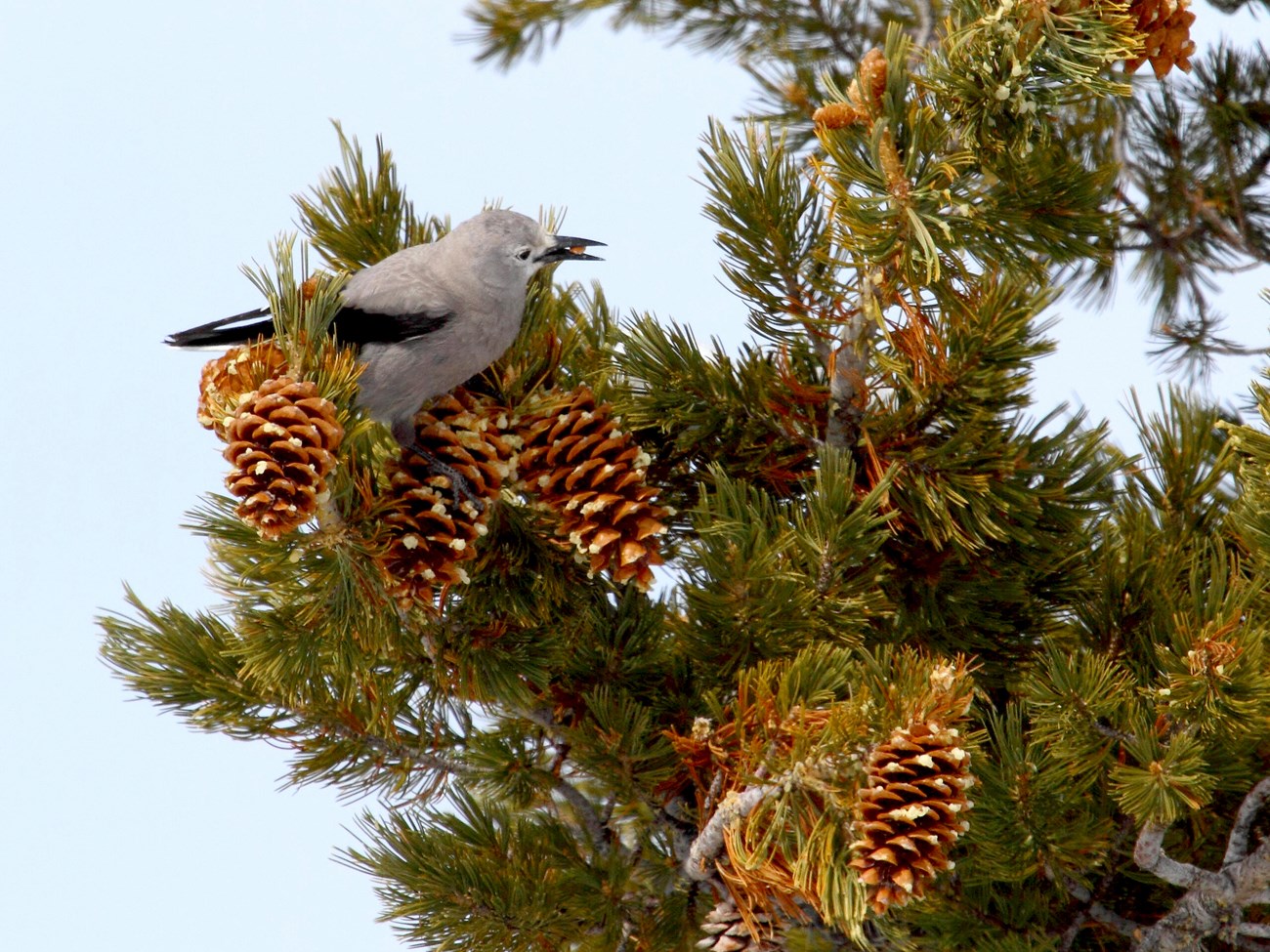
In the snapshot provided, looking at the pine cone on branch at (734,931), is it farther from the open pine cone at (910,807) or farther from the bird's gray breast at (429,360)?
the bird's gray breast at (429,360)

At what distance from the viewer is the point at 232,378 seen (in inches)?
39.0

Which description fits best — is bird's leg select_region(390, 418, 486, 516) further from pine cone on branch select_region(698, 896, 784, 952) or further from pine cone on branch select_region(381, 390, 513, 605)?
pine cone on branch select_region(698, 896, 784, 952)

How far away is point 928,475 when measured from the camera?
115 cm

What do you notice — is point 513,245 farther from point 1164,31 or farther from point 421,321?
point 1164,31

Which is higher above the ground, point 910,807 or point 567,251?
point 567,251

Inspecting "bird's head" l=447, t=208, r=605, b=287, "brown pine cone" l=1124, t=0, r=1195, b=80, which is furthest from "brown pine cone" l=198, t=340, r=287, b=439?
"brown pine cone" l=1124, t=0, r=1195, b=80

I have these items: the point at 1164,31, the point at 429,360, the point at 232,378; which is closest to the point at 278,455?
the point at 232,378

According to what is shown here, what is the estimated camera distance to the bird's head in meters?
1.17

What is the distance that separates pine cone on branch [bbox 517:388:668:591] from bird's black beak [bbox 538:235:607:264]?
0.14 metres

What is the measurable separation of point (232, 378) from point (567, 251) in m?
0.36

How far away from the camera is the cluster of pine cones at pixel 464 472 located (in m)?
0.94

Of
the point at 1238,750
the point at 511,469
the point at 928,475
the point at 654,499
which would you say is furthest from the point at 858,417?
the point at 1238,750

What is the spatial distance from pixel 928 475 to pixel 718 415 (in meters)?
0.18

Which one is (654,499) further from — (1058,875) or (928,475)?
(1058,875)
